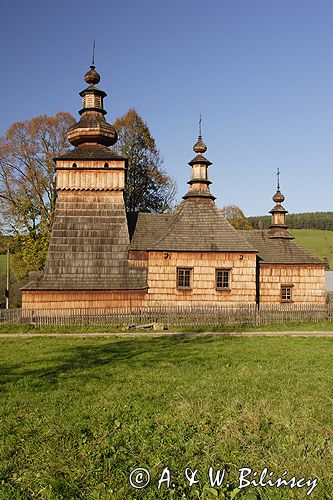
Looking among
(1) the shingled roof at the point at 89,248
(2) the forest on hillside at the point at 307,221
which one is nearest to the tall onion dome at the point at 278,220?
(1) the shingled roof at the point at 89,248

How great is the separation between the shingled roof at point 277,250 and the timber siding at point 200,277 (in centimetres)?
257

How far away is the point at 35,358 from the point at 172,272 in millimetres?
10974

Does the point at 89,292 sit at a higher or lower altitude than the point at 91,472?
higher

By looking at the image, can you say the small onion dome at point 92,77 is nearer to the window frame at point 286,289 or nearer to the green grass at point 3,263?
the window frame at point 286,289

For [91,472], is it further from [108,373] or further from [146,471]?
[108,373]

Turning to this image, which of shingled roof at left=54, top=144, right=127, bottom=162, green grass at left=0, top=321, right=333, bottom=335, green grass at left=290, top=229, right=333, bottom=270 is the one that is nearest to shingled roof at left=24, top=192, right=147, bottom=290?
shingled roof at left=54, top=144, right=127, bottom=162

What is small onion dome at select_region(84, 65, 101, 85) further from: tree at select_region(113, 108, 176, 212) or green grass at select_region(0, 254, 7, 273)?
green grass at select_region(0, 254, 7, 273)

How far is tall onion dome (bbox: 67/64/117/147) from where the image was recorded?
2503 centimetres

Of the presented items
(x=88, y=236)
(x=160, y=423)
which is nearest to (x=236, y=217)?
(x=88, y=236)

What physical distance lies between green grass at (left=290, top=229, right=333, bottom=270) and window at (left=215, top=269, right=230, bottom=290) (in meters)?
53.4

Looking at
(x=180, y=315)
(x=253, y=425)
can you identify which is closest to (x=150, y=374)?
(x=253, y=425)

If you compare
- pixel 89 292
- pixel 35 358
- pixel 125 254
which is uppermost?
pixel 125 254

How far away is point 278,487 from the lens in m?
5.48

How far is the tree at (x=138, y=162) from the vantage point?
37.9 meters
